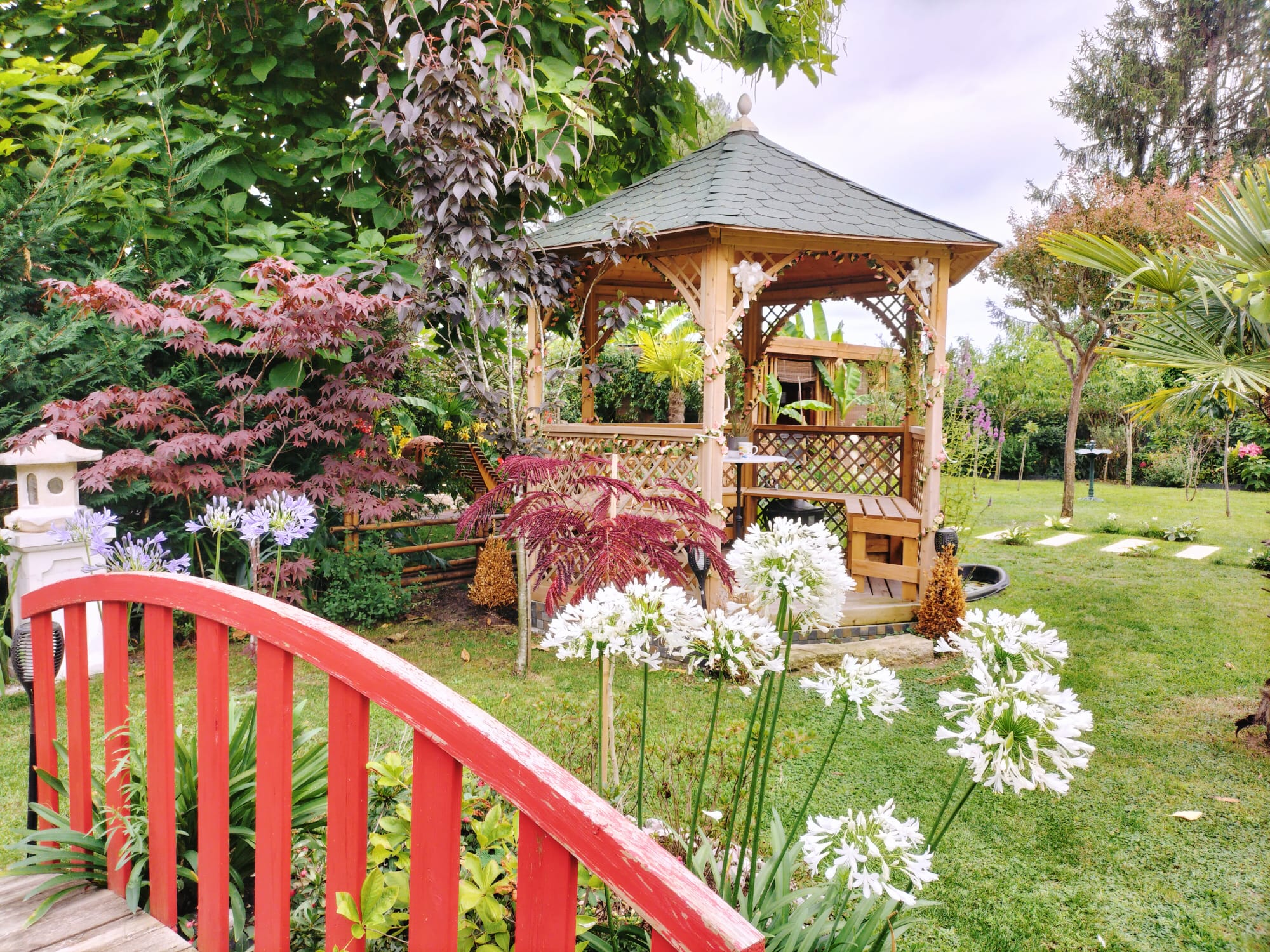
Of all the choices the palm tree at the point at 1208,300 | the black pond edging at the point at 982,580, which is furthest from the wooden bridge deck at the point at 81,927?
the black pond edging at the point at 982,580

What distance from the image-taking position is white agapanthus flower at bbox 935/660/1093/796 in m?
1.18

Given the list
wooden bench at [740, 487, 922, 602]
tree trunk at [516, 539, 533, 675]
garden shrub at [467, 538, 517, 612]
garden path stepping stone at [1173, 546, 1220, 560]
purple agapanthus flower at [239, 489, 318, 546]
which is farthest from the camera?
garden path stepping stone at [1173, 546, 1220, 560]

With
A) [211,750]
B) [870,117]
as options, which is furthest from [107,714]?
[870,117]

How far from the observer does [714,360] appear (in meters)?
5.88

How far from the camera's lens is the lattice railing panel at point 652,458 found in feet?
19.9

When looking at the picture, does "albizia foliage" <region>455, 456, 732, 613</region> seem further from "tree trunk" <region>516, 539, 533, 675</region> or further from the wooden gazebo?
the wooden gazebo

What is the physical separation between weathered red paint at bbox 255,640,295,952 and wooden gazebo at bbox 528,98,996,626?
15.4 ft

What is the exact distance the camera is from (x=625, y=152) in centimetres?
849

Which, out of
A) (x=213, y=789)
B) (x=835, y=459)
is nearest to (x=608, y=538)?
(x=213, y=789)

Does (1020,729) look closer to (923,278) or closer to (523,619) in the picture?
(523,619)

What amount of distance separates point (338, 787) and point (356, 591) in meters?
5.55

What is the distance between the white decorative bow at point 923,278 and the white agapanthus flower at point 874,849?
19.7 ft

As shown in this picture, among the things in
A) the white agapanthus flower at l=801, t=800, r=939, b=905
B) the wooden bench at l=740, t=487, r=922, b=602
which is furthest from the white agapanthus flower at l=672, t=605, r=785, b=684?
the wooden bench at l=740, t=487, r=922, b=602

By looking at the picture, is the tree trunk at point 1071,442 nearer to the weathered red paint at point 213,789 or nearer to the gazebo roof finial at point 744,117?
the gazebo roof finial at point 744,117
